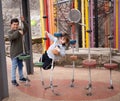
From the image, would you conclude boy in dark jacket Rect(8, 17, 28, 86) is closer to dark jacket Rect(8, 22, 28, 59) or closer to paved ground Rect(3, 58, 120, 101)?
dark jacket Rect(8, 22, 28, 59)

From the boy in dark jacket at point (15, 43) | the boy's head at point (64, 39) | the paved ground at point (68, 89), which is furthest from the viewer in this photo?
the boy in dark jacket at point (15, 43)

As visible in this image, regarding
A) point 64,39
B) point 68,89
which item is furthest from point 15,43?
point 68,89

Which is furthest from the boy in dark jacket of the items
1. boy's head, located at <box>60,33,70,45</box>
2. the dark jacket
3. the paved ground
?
boy's head, located at <box>60,33,70,45</box>

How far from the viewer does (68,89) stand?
195 inches

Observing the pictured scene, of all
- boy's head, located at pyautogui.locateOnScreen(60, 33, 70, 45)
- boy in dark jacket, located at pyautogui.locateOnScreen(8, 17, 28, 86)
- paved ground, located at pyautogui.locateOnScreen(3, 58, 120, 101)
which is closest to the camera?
paved ground, located at pyautogui.locateOnScreen(3, 58, 120, 101)

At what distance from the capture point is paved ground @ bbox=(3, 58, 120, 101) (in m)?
4.44

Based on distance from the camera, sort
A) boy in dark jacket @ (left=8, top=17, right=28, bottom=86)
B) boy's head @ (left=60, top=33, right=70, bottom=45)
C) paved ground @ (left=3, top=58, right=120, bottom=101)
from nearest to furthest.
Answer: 1. paved ground @ (left=3, top=58, right=120, bottom=101)
2. boy's head @ (left=60, top=33, right=70, bottom=45)
3. boy in dark jacket @ (left=8, top=17, right=28, bottom=86)

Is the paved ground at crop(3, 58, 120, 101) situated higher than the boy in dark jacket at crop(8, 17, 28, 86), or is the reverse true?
the boy in dark jacket at crop(8, 17, 28, 86)

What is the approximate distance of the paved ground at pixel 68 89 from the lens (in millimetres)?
4438

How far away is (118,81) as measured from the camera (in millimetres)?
5445

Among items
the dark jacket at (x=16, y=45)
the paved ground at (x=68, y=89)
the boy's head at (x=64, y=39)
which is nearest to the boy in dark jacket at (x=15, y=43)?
the dark jacket at (x=16, y=45)

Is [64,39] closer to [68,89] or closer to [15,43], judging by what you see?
[68,89]

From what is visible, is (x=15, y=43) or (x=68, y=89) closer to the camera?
(x=68, y=89)

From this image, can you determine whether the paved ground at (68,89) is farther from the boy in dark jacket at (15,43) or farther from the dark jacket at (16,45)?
the dark jacket at (16,45)
